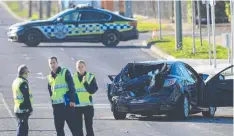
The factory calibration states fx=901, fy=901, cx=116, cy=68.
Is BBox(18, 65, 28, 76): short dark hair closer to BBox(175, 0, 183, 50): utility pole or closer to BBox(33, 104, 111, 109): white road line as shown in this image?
BBox(33, 104, 111, 109): white road line

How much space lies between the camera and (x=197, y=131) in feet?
54.4

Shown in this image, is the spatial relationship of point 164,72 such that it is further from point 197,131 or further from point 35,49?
point 35,49

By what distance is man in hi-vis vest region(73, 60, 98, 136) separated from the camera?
14.4 metres

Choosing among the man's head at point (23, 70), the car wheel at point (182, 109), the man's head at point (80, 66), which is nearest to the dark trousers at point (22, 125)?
the man's head at point (23, 70)

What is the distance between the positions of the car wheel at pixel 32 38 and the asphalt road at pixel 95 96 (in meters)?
0.30

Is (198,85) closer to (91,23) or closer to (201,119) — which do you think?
(201,119)

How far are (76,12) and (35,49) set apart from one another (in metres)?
2.33

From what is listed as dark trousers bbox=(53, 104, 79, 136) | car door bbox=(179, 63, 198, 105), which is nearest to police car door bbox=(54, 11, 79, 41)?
car door bbox=(179, 63, 198, 105)

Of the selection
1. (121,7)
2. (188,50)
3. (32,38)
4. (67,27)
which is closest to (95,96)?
(188,50)

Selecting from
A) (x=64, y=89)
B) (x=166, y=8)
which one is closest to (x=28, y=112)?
(x=64, y=89)

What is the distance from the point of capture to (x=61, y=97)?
1405 centimetres

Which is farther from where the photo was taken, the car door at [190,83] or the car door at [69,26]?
the car door at [69,26]

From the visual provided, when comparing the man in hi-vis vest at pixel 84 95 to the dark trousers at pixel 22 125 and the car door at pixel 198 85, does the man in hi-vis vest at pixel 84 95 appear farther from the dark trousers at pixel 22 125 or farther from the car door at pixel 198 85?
the car door at pixel 198 85

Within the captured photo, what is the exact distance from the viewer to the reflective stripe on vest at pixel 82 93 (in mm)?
14422
